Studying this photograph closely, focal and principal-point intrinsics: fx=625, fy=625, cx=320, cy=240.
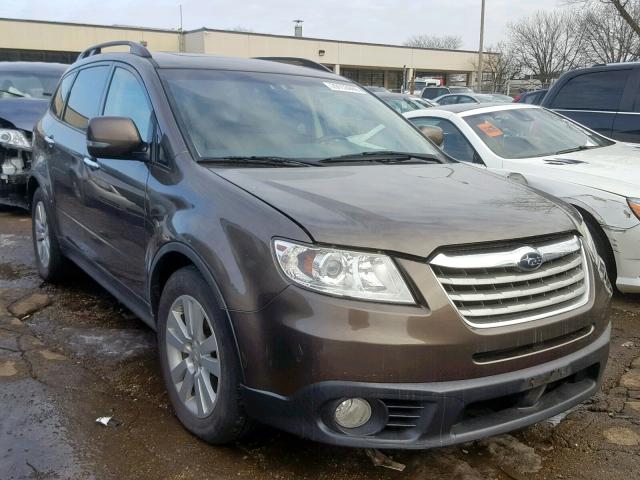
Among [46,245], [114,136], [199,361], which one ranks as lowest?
[46,245]

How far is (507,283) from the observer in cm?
227

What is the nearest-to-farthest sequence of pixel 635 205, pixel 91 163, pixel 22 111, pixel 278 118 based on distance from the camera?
pixel 278 118
pixel 91 163
pixel 635 205
pixel 22 111

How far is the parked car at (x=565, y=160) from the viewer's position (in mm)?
4172

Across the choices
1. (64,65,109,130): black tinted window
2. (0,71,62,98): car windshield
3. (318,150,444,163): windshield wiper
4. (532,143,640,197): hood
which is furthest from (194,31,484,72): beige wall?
(318,150,444,163): windshield wiper

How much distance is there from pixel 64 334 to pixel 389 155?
232 centimetres

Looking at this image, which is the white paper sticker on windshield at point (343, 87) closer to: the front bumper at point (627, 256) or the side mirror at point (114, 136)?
the side mirror at point (114, 136)

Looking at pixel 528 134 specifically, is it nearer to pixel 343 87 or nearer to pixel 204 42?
pixel 343 87

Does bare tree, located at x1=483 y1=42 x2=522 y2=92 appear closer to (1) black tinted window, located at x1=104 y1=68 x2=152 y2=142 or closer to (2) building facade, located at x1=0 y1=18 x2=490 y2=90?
(2) building facade, located at x1=0 y1=18 x2=490 y2=90

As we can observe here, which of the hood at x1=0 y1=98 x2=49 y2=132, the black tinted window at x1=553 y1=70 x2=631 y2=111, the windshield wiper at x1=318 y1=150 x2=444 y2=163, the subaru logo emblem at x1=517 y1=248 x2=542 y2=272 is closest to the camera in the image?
the subaru logo emblem at x1=517 y1=248 x2=542 y2=272

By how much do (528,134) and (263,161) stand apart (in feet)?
11.1

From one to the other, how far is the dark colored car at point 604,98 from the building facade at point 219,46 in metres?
27.9

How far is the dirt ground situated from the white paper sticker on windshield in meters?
1.91

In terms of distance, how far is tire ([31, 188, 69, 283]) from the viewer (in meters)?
4.62

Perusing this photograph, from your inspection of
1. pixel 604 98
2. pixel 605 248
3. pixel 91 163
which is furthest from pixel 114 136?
pixel 604 98
